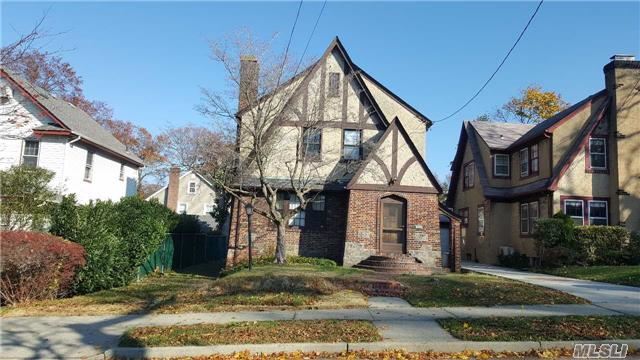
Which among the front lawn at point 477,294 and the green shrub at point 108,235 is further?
the green shrub at point 108,235

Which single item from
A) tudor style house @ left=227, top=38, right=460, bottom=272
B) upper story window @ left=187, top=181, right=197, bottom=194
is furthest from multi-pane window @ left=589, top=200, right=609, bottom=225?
upper story window @ left=187, top=181, right=197, bottom=194

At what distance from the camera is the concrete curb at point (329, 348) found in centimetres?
716

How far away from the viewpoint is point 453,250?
19.9m

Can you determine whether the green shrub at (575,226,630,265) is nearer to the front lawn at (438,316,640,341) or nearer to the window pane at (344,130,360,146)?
the window pane at (344,130,360,146)

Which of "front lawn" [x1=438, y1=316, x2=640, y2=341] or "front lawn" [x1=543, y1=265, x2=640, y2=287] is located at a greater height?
"front lawn" [x1=543, y1=265, x2=640, y2=287]

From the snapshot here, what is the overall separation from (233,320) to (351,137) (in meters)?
13.8

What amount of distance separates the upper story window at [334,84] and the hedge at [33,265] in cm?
1281

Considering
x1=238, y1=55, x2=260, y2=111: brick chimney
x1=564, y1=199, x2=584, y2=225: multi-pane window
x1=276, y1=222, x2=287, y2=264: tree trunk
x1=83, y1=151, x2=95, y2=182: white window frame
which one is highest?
x1=238, y1=55, x2=260, y2=111: brick chimney

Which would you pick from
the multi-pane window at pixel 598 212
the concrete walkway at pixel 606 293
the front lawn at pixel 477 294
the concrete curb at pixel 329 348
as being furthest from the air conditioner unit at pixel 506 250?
→ the concrete curb at pixel 329 348

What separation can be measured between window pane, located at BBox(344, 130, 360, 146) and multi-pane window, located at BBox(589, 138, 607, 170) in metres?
10.7

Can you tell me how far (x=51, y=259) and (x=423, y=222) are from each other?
12969mm

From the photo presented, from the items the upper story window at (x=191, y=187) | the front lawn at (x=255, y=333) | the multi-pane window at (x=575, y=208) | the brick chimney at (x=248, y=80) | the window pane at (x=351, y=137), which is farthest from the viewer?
the upper story window at (x=191, y=187)

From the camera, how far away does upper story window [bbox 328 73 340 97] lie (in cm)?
2152

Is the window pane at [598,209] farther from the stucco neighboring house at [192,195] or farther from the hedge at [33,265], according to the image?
the stucco neighboring house at [192,195]
